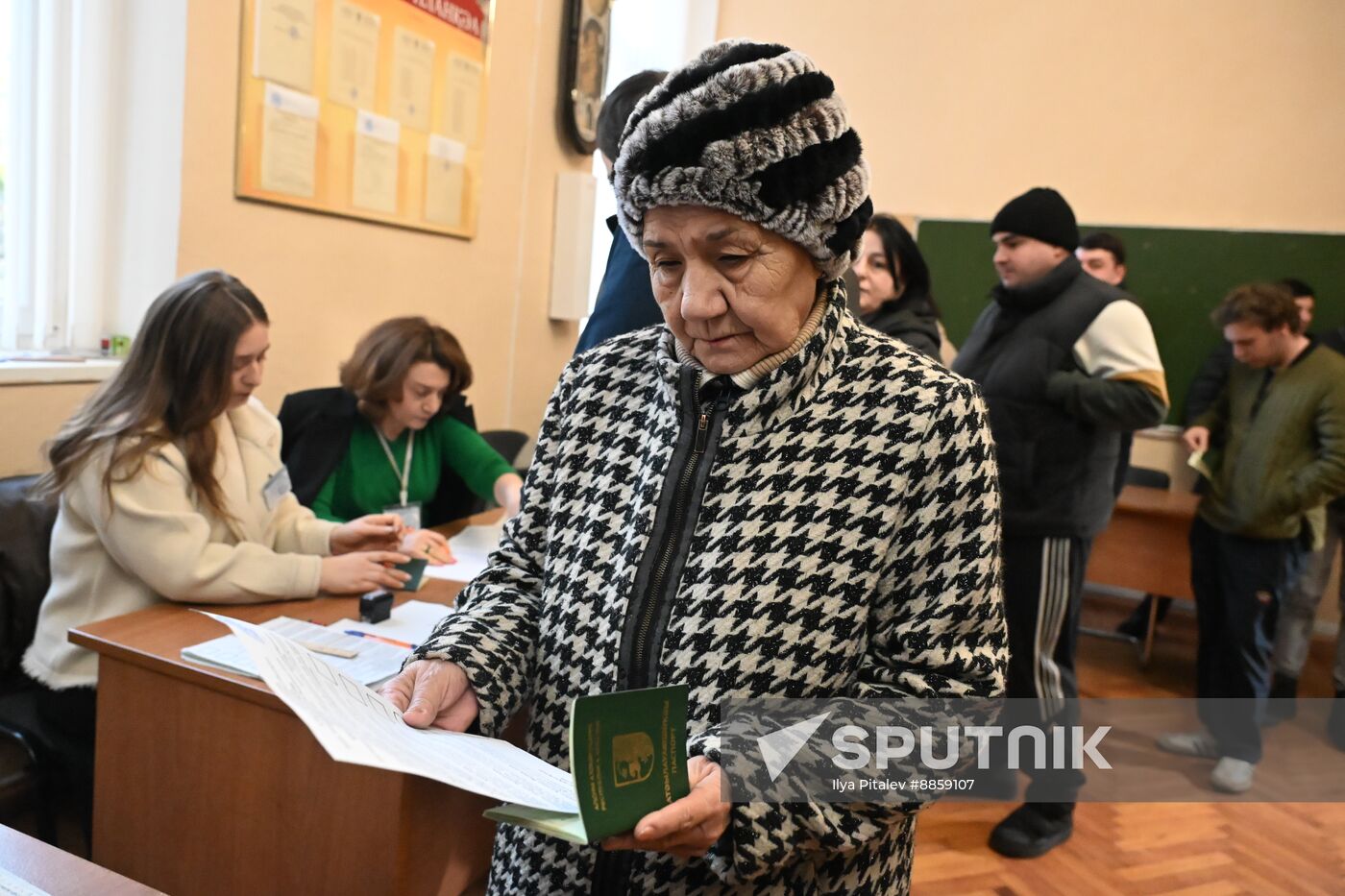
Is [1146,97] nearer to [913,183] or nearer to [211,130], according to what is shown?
[913,183]

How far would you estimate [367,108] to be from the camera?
3.00 m

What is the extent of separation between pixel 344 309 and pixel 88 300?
2.37 feet

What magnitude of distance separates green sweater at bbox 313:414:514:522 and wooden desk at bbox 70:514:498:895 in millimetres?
917

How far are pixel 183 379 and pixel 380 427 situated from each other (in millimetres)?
805

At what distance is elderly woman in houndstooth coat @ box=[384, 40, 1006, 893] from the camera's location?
35.9 inches

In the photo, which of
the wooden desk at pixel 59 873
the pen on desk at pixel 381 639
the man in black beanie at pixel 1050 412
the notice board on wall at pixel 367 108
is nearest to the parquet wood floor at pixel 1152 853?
the man in black beanie at pixel 1050 412

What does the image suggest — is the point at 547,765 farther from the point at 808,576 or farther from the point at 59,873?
the point at 59,873

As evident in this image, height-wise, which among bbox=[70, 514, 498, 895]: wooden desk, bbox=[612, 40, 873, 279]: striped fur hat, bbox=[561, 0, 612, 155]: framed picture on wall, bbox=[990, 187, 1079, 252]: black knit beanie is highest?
bbox=[561, 0, 612, 155]: framed picture on wall

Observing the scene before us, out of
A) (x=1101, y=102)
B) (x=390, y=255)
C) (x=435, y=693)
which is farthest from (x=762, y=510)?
(x=1101, y=102)

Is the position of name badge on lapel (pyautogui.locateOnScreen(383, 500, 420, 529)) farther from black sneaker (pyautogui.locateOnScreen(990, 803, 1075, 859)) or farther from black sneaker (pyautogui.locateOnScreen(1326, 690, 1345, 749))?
black sneaker (pyautogui.locateOnScreen(1326, 690, 1345, 749))

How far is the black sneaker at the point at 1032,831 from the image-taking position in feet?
8.95

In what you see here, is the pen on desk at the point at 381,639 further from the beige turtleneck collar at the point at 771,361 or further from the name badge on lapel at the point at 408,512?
the beige turtleneck collar at the point at 771,361

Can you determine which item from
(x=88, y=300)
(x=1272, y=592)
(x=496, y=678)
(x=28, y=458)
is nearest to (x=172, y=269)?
(x=88, y=300)

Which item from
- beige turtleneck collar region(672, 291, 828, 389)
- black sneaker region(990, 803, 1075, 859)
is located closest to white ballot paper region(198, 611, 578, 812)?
beige turtleneck collar region(672, 291, 828, 389)
